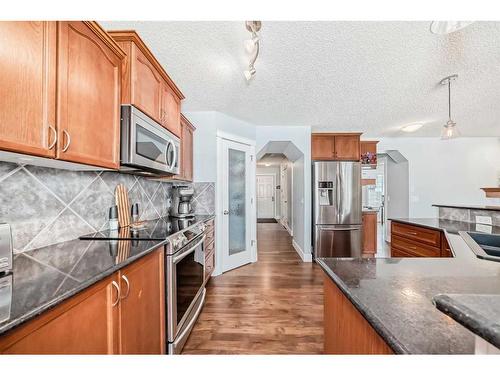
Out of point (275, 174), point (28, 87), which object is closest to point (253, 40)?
point (28, 87)

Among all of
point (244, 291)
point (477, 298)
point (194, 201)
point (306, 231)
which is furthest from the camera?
point (306, 231)

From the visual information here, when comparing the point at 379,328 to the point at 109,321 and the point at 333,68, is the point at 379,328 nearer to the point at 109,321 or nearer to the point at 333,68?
the point at 109,321

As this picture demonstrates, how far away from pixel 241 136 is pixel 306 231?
2.03 metres

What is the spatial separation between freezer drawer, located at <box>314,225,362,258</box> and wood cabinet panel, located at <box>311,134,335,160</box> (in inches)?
50.3

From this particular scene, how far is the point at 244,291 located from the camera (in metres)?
2.60

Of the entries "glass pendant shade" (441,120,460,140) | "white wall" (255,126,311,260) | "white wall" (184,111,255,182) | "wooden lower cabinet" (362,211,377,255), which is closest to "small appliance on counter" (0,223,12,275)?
"white wall" (184,111,255,182)

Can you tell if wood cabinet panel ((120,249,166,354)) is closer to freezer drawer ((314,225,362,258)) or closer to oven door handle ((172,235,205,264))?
oven door handle ((172,235,205,264))

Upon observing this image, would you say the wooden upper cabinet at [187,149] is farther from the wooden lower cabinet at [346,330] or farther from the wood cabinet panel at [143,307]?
the wooden lower cabinet at [346,330]

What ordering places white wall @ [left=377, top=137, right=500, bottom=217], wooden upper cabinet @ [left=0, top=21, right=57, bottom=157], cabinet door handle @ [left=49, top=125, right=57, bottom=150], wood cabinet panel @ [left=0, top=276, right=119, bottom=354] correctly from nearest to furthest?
wood cabinet panel @ [left=0, top=276, right=119, bottom=354], wooden upper cabinet @ [left=0, top=21, right=57, bottom=157], cabinet door handle @ [left=49, top=125, right=57, bottom=150], white wall @ [left=377, top=137, right=500, bottom=217]

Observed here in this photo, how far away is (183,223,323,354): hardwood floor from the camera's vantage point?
168 centimetres

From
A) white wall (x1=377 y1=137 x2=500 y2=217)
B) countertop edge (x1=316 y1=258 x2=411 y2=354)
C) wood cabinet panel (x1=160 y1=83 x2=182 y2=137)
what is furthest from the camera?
white wall (x1=377 y1=137 x2=500 y2=217)

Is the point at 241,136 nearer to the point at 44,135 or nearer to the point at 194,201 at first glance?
the point at 194,201

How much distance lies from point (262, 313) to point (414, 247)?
1.72 metres
